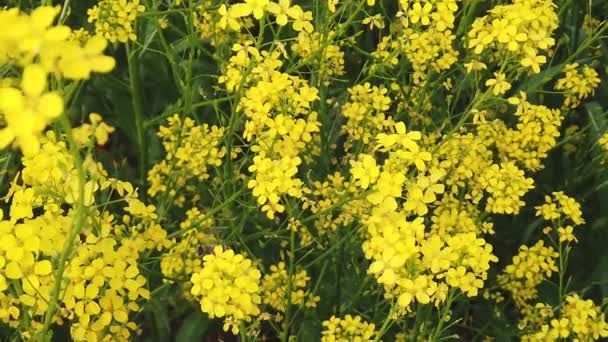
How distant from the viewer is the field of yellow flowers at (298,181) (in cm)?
140

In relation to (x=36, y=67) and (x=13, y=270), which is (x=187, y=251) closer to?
(x=13, y=270)

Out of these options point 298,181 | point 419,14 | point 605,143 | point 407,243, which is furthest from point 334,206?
point 605,143

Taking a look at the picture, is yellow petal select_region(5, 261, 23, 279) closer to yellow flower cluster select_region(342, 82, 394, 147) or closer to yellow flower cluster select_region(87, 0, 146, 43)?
yellow flower cluster select_region(87, 0, 146, 43)

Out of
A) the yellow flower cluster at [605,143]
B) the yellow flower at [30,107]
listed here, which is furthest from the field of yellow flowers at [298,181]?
the yellow flower cluster at [605,143]

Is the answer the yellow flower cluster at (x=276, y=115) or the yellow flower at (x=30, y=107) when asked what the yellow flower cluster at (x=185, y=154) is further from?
the yellow flower at (x=30, y=107)

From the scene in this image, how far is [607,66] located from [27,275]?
2.28 m

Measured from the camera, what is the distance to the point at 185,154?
7.49ft

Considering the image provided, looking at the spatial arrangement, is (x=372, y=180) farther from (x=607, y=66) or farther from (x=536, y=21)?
(x=607, y=66)

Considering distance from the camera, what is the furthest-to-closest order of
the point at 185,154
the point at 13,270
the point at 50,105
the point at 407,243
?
1. the point at 185,154
2. the point at 407,243
3. the point at 13,270
4. the point at 50,105

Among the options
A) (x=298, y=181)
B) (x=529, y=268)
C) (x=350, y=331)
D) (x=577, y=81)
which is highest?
(x=298, y=181)

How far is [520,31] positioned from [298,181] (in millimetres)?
838

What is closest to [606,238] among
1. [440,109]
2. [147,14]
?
[440,109]

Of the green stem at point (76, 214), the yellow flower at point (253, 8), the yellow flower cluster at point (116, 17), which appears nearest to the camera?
the green stem at point (76, 214)

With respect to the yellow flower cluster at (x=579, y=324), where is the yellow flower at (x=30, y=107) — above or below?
above
